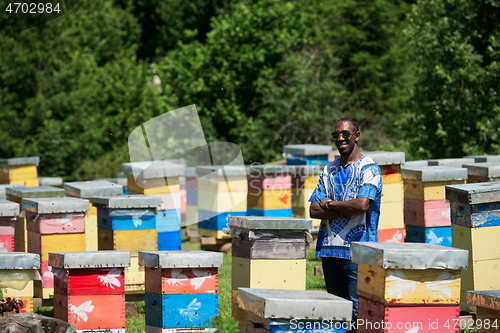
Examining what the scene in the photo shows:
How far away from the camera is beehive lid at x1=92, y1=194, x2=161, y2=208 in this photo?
20.6 ft

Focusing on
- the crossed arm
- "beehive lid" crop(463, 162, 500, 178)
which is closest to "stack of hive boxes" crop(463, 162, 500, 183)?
"beehive lid" crop(463, 162, 500, 178)

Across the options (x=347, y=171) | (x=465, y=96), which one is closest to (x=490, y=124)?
(x=465, y=96)

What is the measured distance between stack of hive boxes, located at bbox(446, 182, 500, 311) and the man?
1.11 meters

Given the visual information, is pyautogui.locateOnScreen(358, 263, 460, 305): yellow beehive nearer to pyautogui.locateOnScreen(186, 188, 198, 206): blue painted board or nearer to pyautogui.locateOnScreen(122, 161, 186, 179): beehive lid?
pyautogui.locateOnScreen(122, 161, 186, 179): beehive lid

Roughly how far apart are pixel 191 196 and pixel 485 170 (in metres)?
5.21

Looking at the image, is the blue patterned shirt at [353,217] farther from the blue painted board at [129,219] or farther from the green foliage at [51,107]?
the green foliage at [51,107]

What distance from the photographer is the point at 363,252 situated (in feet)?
12.0

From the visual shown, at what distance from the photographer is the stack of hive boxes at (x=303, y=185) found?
9.02 m

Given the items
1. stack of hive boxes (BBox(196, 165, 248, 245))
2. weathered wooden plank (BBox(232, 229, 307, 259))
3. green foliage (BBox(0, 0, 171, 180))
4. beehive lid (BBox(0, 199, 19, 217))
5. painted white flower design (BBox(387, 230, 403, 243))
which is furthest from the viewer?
green foliage (BBox(0, 0, 171, 180))

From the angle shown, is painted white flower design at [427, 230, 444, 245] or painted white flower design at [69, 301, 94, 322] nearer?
painted white flower design at [69, 301, 94, 322]

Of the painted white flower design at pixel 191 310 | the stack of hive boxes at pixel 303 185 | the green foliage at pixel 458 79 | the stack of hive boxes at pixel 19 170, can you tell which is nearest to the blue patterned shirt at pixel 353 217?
the painted white flower design at pixel 191 310

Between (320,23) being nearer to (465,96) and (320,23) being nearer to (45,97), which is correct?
(45,97)

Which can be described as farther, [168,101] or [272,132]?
[168,101]

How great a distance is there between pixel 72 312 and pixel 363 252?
223 cm
